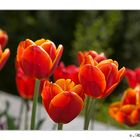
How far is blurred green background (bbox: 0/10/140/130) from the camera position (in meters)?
2.62

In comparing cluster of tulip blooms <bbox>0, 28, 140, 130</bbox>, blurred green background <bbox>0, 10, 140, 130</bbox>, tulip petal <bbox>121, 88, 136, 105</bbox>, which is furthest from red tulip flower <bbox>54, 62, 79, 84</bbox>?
blurred green background <bbox>0, 10, 140, 130</bbox>

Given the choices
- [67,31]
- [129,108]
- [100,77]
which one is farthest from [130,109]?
[67,31]

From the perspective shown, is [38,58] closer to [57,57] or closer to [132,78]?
[57,57]

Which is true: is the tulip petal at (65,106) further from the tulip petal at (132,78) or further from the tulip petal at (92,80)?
the tulip petal at (132,78)

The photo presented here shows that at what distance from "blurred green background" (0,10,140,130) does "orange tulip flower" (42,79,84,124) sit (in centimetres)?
152

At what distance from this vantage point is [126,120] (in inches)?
46.1

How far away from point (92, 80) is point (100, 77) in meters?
0.01

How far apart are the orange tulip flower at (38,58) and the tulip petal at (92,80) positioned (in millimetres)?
49

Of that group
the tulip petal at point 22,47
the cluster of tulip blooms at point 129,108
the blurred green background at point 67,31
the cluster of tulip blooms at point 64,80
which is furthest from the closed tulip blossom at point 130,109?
the blurred green background at point 67,31

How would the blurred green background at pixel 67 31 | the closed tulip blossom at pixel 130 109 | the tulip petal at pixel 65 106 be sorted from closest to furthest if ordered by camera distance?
the tulip petal at pixel 65 106, the closed tulip blossom at pixel 130 109, the blurred green background at pixel 67 31

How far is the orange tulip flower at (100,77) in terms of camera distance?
3.35 ft
